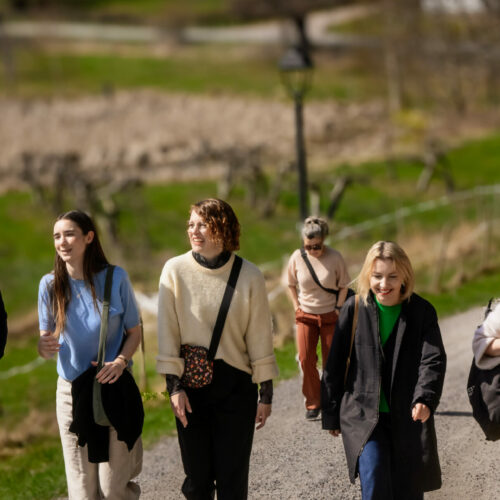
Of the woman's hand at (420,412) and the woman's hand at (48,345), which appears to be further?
the woman's hand at (48,345)

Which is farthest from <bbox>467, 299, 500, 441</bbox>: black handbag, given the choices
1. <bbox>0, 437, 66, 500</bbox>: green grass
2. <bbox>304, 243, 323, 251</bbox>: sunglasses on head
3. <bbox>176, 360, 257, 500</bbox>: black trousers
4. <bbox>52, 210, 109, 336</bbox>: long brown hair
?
<bbox>0, 437, 66, 500</bbox>: green grass

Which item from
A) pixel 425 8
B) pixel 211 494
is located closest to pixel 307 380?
pixel 211 494

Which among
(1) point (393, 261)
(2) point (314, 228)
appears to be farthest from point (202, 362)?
(2) point (314, 228)

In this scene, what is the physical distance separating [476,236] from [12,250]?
15871mm

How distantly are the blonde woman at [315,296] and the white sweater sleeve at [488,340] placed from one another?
2418mm

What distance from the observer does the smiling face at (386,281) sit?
4875 mm

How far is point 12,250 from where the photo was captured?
28.3 meters

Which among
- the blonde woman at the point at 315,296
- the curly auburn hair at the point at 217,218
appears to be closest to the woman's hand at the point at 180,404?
the curly auburn hair at the point at 217,218

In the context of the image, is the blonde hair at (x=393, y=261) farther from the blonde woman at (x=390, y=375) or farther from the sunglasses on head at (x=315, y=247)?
the sunglasses on head at (x=315, y=247)

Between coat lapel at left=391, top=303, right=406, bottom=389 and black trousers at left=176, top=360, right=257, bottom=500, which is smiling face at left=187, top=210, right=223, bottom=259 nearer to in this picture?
black trousers at left=176, top=360, right=257, bottom=500

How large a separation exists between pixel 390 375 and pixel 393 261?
59cm

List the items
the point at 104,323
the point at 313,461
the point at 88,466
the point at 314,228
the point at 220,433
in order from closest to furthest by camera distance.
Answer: the point at 220,433
the point at 104,323
the point at 88,466
the point at 313,461
the point at 314,228

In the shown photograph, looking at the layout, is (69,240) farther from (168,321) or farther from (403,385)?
(403,385)

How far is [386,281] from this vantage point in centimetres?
488
